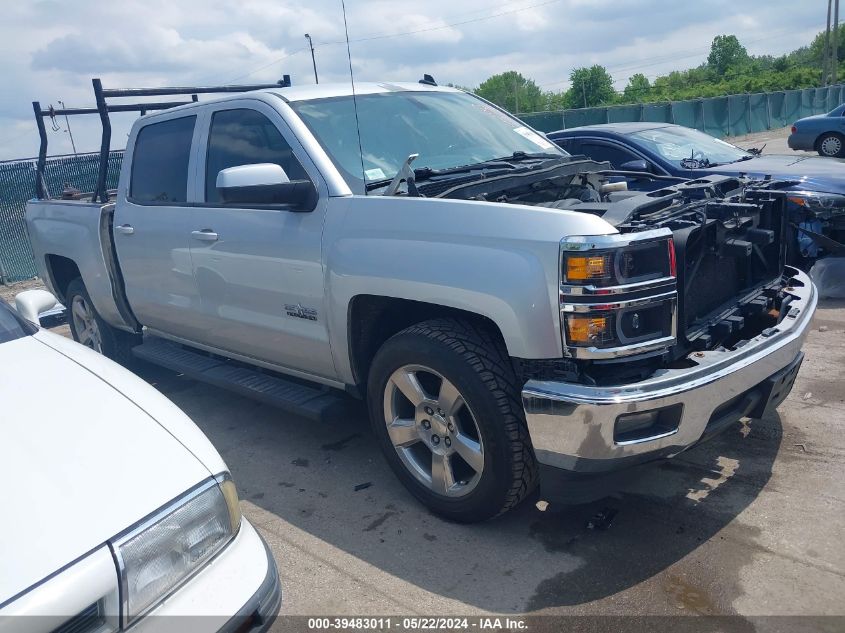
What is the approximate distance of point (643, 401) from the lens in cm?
259

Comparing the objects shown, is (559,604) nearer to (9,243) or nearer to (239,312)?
(239,312)

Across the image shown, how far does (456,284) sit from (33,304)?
196 cm

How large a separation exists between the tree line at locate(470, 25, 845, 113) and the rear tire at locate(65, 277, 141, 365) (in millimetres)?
40282

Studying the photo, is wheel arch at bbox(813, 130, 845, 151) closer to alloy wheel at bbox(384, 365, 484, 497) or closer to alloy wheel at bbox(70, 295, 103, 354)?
alloy wheel at bbox(70, 295, 103, 354)

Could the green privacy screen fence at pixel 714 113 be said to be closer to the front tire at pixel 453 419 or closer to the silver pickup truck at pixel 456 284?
the silver pickup truck at pixel 456 284

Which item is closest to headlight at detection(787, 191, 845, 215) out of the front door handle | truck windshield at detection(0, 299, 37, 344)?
the front door handle

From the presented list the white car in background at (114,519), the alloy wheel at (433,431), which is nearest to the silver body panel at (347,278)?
the alloy wheel at (433,431)

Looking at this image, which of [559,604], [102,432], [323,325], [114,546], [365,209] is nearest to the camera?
[114,546]

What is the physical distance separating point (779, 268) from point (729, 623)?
2.02 meters

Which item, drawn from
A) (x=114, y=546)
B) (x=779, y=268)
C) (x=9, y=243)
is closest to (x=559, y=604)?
(x=114, y=546)

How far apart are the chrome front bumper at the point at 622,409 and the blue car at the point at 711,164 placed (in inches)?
126

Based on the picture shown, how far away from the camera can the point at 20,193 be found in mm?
11500

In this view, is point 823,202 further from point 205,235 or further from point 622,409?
point 205,235

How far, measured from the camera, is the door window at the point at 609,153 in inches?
286
